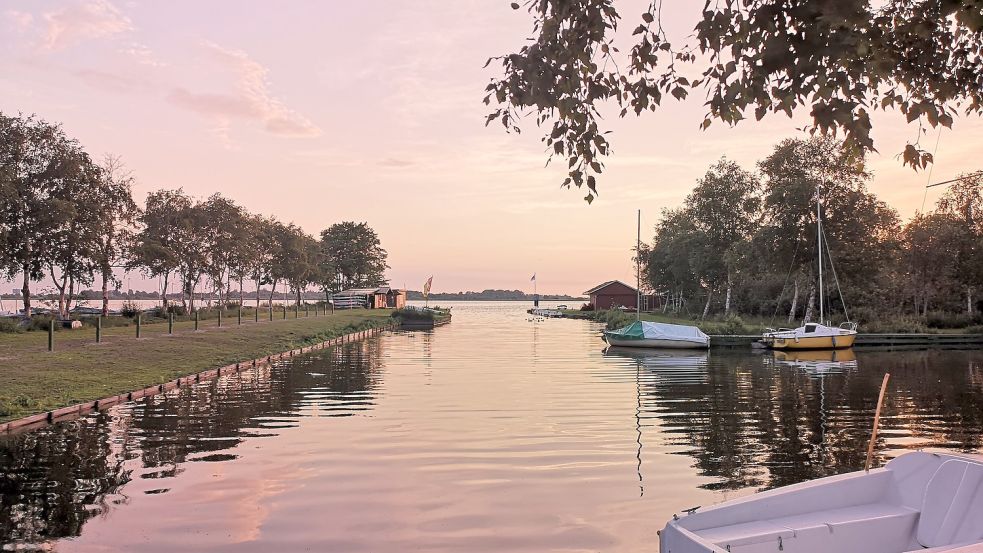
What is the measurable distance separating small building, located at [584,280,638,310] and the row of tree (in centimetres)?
2724

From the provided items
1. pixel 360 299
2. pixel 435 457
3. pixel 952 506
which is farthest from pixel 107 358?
pixel 360 299

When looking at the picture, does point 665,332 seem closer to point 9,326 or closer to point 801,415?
point 801,415

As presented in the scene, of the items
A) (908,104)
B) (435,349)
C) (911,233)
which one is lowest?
(435,349)

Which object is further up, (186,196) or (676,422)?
(186,196)

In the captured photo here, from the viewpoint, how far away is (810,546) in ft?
21.5

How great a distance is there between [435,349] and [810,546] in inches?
1502

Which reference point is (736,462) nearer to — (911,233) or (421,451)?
(421,451)

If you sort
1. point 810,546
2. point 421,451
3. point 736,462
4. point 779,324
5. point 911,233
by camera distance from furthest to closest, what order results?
point 911,233
point 779,324
point 421,451
point 736,462
point 810,546

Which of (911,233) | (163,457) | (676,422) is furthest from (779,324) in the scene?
(163,457)

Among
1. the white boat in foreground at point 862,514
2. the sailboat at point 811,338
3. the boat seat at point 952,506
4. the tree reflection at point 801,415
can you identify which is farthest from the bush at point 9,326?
the sailboat at point 811,338

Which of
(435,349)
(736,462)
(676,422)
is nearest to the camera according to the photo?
(736,462)

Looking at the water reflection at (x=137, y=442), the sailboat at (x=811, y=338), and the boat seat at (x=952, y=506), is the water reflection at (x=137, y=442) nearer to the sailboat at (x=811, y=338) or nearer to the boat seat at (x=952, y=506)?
the boat seat at (x=952, y=506)

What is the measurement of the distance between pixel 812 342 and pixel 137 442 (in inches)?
1595

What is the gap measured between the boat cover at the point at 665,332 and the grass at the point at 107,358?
21.0 metres
